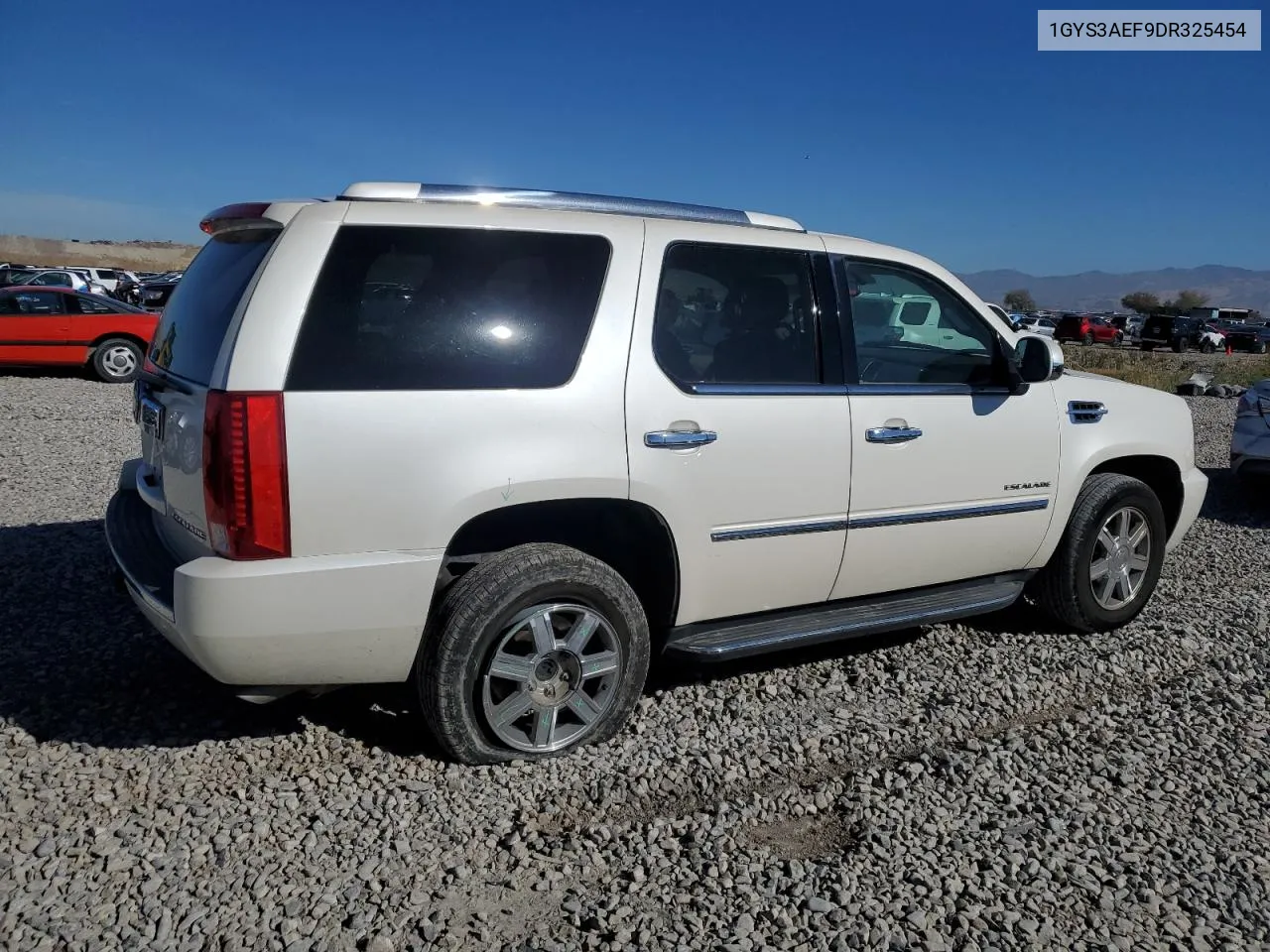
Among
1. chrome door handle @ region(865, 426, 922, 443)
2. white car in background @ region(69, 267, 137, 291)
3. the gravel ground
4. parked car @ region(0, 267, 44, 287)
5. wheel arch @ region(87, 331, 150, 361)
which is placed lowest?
the gravel ground

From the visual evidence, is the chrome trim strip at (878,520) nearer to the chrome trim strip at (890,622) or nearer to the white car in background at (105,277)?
the chrome trim strip at (890,622)

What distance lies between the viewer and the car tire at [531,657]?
10.8 ft

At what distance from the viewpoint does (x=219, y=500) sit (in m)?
2.98

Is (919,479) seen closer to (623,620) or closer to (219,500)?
(623,620)

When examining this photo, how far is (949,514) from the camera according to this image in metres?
4.28

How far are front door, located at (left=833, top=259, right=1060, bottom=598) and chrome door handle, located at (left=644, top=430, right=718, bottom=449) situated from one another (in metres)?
0.71

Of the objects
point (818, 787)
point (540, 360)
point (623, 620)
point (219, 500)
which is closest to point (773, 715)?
point (818, 787)

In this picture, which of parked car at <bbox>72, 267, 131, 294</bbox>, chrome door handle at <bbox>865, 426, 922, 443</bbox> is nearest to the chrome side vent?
chrome door handle at <bbox>865, 426, 922, 443</bbox>

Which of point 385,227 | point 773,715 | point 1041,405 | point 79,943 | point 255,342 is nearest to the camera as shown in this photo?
point 79,943

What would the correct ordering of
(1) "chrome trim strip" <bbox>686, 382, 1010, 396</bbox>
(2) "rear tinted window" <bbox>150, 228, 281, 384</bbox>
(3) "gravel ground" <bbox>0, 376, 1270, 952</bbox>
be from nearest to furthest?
(3) "gravel ground" <bbox>0, 376, 1270, 952</bbox>, (2) "rear tinted window" <bbox>150, 228, 281, 384</bbox>, (1) "chrome trim strip" <bbox>686, 382, 1010, 396</bbox>

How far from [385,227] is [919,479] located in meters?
2.30

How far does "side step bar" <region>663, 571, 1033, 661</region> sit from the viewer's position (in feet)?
12.5

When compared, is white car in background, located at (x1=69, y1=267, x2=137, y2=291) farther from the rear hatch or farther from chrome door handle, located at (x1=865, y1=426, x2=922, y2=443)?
chrome door handle, located at (x1=865, y1=426, x2=922, y2=443)

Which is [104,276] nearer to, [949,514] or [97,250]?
[949,514]
